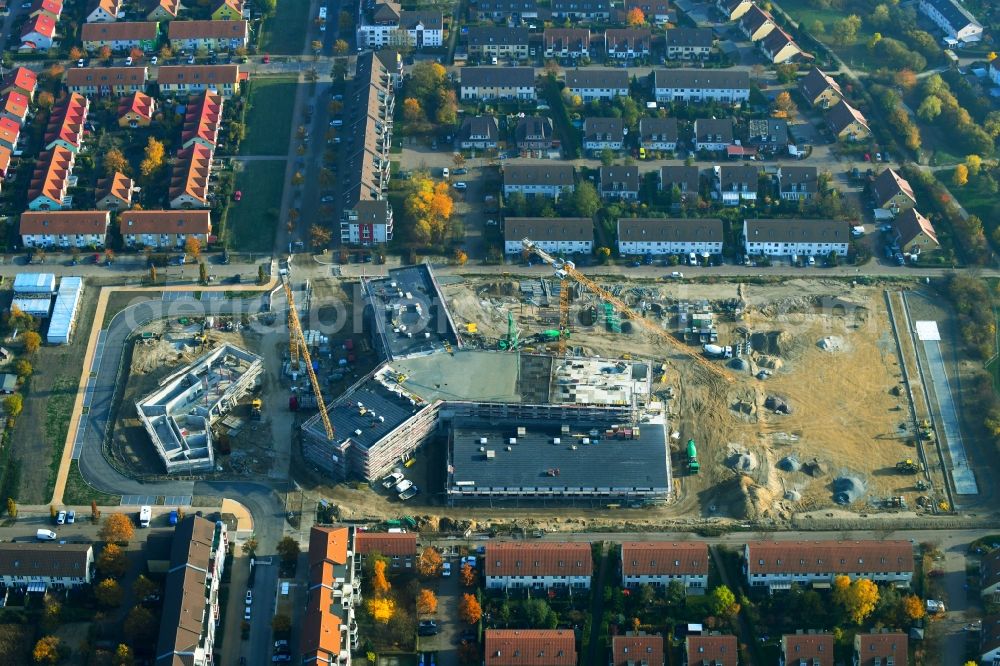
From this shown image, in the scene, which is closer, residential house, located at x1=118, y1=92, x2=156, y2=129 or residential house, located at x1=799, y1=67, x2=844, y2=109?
residential house, located at x1=118, y1=92, x2=156, y2=129

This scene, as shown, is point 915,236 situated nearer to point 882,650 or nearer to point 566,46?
point 566,46

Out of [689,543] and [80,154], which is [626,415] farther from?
[80,154]

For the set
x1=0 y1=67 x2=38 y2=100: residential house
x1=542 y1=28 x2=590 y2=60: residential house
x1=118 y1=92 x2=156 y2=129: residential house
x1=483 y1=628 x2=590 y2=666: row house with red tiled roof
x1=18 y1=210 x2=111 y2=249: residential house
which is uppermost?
x1=542 y1=28 x2=590 y2=60: residential house

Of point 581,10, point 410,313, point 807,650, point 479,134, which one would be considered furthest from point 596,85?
point 807,650

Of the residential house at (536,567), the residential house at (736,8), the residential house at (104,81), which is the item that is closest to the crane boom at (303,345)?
the residential house at (536,567)

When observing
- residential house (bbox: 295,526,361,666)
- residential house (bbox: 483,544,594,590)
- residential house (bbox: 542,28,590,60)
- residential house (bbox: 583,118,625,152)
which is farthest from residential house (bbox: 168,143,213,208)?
residential house (bbox: 483,544,594,590)

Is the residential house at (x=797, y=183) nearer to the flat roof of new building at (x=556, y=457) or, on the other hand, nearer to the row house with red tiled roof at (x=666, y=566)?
the flat roof of new building at (x=556, y=457)

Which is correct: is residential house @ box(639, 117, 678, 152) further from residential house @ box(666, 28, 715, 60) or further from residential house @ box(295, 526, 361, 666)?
residential house @ box(295, 526, 361, 666)
